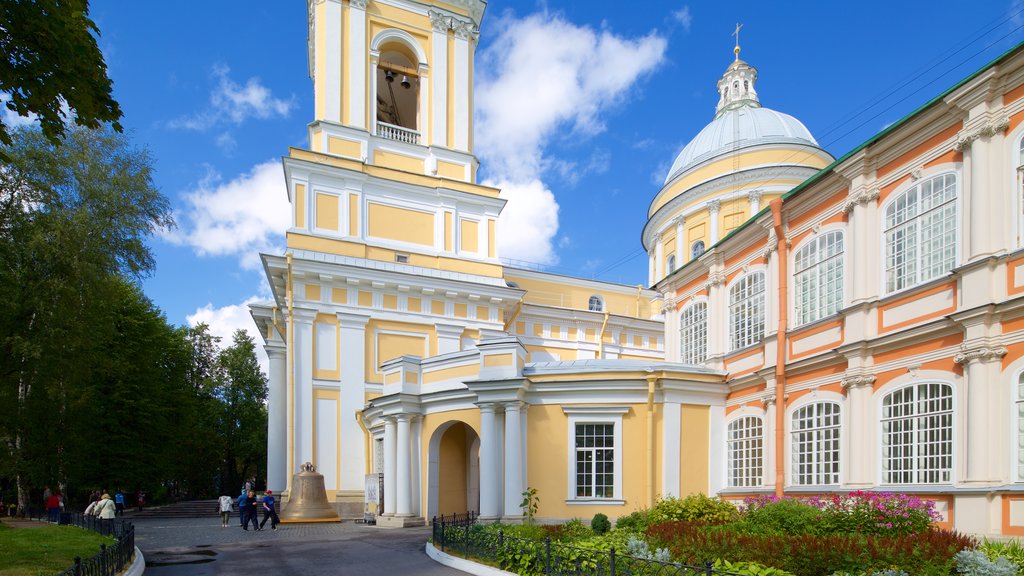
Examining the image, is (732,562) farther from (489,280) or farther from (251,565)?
(489,280)

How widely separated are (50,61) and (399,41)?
76.5 feet

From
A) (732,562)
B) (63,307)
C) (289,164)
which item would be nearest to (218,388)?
(289,164)

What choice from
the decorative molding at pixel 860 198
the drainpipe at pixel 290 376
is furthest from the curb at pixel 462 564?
the drainpipe at pixel 290 376

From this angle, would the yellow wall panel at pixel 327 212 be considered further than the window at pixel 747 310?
Yes

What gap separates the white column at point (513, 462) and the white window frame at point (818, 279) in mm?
7451

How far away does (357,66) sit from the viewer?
94.7 ft

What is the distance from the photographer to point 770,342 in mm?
18000

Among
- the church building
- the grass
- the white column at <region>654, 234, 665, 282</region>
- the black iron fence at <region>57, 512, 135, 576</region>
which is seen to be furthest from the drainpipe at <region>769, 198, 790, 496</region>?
the white column at <region>654, 234, 665, 282</region>

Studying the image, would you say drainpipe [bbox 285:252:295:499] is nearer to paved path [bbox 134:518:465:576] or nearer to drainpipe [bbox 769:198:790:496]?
paved path [bbox 134:518:465:576]

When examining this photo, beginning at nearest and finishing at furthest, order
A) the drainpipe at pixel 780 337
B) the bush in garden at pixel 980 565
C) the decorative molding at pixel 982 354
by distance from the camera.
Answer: the bush in garden at pixel 980 565 < the decorative molding at pixel 982 354 < the drainpipe at pixel 780 337

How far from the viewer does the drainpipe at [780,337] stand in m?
16.8

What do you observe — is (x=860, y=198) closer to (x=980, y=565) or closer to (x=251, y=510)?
(x=980, y=565)

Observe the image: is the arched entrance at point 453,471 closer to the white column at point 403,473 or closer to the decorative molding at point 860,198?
the white column at point 403,473

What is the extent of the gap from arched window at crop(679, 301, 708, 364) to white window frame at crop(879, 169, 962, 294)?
7.74 m
